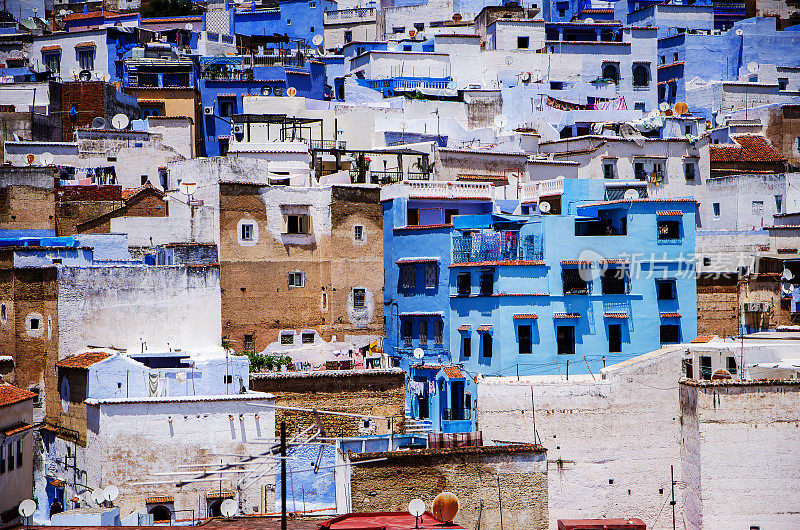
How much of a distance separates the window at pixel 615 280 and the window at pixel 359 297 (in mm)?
8423

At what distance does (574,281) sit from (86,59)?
3220 cm

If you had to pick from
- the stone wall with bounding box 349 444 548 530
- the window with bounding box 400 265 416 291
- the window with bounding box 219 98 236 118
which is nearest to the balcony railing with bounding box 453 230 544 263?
the window with bounding box 400 265 416 291

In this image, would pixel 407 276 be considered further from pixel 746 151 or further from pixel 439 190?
pixel 746 151

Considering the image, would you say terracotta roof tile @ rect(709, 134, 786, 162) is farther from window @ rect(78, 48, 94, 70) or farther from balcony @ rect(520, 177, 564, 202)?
window @ rect(78, 48, 94, 70)

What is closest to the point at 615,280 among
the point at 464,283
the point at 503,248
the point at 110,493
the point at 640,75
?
the point at 503,248

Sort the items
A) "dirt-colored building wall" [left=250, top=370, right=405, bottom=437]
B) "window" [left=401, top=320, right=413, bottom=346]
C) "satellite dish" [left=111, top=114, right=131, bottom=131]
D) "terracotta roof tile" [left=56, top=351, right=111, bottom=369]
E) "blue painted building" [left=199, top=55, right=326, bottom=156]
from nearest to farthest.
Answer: "terracotta roof tile" [left=56, top=351, right=111, bottom=369] < "dirt-colored building wall" [left=250, top=370, right=405, bottom=437] < "window" [left=401, top=320, right=413, bottom=346] < "satellite dish" [left=111, top=114, right=131, bottom=131] < "blue painted building" [left=199, top=55, right=326, bottom=156]

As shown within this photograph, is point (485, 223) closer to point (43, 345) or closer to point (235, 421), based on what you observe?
point (235, 421)

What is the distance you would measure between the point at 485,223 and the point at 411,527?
15.5 metres

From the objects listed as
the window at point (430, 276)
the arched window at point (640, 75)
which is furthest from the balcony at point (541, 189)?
the arched window at point (640, 75)

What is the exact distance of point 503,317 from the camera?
3669cm

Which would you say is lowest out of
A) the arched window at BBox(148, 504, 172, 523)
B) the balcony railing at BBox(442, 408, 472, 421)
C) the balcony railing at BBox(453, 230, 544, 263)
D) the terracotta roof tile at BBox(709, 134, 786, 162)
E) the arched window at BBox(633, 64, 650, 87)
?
the arched window at BBox(148, 504, 172, 523)

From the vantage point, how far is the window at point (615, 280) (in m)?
37.6

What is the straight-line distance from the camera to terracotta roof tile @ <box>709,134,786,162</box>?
161 feet

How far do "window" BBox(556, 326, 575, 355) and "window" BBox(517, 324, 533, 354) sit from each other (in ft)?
3.20
